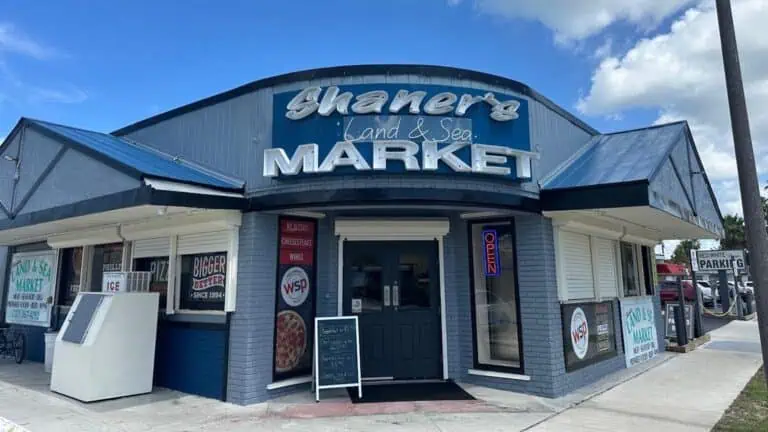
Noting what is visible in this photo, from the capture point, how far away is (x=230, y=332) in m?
7.32

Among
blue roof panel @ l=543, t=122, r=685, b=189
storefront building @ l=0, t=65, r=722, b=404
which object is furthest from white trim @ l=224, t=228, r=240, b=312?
blue roof panel @ l=543, t=122, r=685, b=189

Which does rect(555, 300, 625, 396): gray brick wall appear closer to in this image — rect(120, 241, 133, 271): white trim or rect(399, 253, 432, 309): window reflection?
rect(399, 253, 432, 309): window reflection


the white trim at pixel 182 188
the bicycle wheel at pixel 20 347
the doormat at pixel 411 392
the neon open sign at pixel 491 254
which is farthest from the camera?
the bicycle wheel at pixel 20 347

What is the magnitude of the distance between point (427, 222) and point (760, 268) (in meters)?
4.65

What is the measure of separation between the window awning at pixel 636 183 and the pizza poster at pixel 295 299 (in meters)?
3.92

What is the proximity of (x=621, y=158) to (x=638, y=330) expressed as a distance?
439 cm

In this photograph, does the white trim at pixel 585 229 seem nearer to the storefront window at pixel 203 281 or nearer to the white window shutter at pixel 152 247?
the storefront window at pixel 203 281

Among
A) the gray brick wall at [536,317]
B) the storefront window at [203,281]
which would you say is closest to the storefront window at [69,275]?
the storefront window at [203,281]

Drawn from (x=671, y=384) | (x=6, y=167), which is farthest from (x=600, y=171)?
(x=6, y=167)

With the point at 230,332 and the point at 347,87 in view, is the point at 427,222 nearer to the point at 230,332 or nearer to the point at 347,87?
the point at 347,87

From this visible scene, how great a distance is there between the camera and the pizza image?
762 cm

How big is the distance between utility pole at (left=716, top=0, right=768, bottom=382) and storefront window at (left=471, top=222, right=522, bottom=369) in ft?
11.7

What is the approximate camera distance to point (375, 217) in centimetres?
825

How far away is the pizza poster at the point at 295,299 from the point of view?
7656mm
